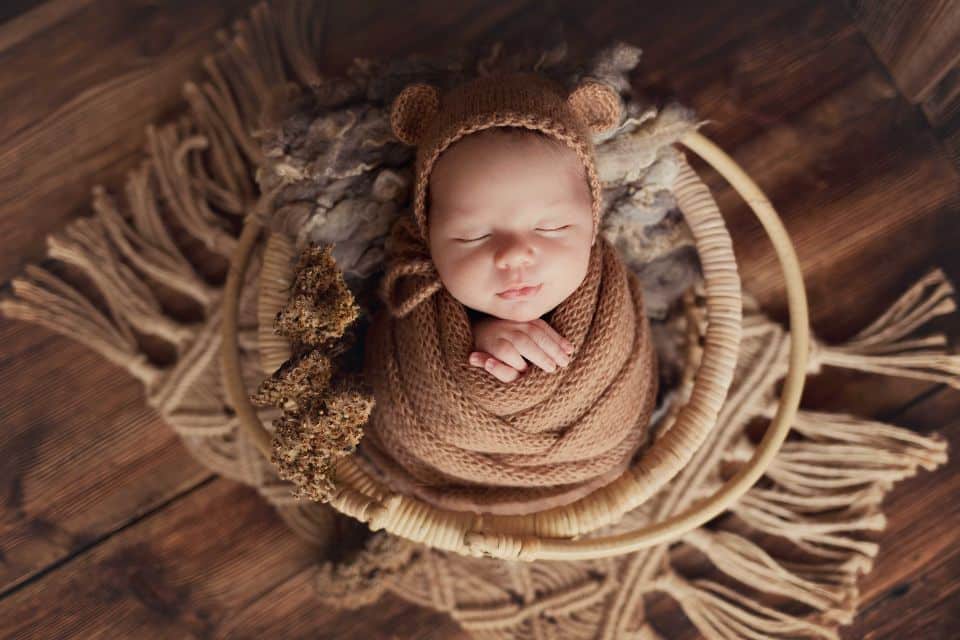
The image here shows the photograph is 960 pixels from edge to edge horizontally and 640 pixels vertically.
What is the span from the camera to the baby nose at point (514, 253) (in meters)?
0.83

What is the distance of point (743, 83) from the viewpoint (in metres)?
1.30

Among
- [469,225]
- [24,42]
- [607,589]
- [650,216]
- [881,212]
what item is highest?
[24,42]

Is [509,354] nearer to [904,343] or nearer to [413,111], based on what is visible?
[413,111]

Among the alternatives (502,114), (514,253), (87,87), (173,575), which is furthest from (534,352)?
(87,87)

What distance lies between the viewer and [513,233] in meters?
0.85

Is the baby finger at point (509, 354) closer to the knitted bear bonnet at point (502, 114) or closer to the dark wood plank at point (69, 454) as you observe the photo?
the knitted bear bonnet at point (502, 114)

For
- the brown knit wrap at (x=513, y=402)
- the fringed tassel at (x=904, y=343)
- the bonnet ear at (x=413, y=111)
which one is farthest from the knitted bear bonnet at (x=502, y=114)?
the fringed tassel at (x=904, y=343)

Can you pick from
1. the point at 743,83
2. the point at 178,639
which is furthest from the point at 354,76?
the point at 178,639

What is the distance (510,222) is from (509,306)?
11 cm

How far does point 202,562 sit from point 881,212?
1.44 metres

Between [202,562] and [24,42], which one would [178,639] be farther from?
[24,42]

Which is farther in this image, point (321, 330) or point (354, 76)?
point (354, 76)

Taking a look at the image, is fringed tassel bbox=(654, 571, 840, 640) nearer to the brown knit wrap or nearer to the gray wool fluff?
the brown knit wrap

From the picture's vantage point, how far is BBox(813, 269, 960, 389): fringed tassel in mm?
1229
